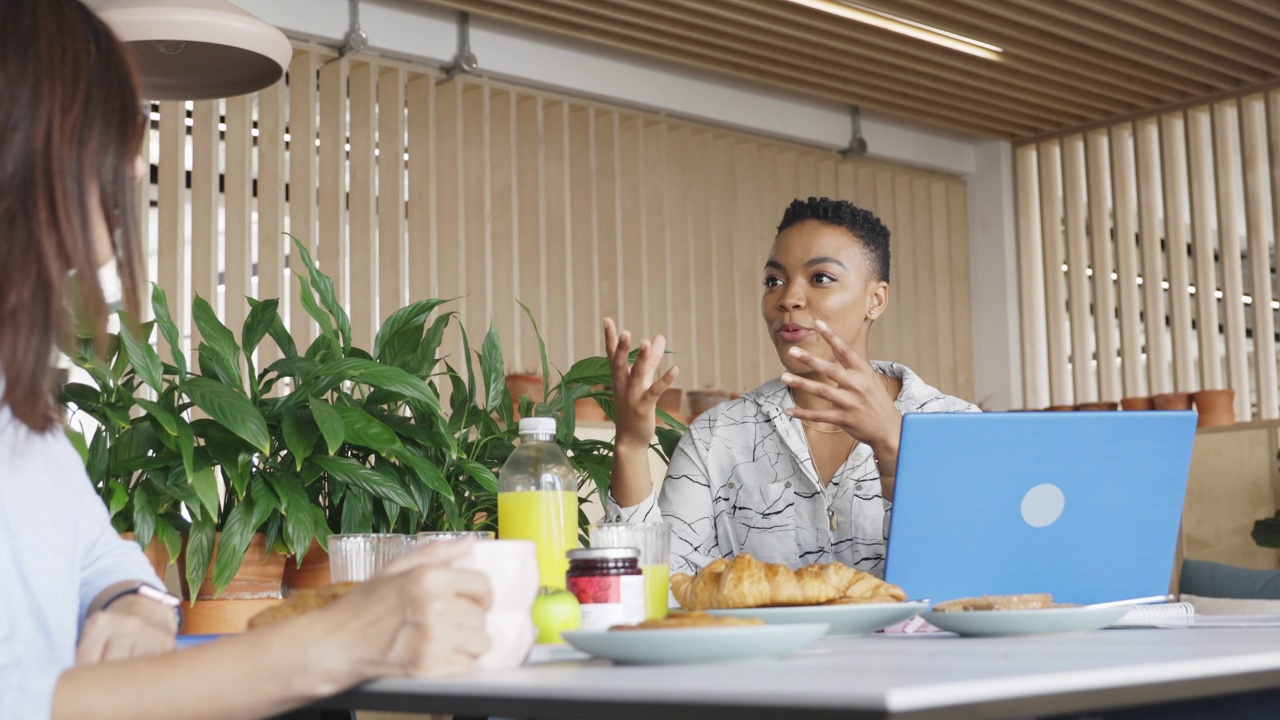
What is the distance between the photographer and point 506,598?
3.08 ft

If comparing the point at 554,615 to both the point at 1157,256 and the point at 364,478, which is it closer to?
the point at 364,478

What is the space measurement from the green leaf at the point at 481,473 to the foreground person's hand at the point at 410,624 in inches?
52.2

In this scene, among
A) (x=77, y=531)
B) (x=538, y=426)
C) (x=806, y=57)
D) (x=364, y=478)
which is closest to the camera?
(x=77, y=531)

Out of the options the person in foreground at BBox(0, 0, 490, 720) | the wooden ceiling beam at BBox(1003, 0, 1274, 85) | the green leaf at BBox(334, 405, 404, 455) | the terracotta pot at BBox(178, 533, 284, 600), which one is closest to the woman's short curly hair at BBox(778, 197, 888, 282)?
the green leaf at BBox(334, 405, 404, 455)

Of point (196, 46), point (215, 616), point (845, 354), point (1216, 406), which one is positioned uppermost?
point (196, 46)

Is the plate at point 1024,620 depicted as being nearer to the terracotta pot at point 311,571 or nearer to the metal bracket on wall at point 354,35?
the terracotta pot at point 311,571

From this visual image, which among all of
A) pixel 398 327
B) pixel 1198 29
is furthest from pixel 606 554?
pixel 1198 29

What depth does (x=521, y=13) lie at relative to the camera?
15.8ft

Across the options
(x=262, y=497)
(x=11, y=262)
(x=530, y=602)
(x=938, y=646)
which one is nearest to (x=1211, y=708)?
(x=938, y=646)

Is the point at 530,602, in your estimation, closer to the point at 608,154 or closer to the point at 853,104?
the point at 608,154

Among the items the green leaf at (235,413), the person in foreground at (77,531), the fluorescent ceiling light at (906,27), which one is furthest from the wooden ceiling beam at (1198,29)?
the person in foreground at (77,531)

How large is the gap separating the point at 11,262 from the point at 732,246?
4.79m

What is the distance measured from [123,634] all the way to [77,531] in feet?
0.32

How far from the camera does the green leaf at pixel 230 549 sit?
1.98m
